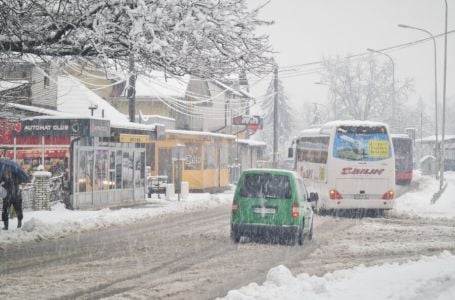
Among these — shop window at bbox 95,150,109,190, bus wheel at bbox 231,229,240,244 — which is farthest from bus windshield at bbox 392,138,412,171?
bus wheel at bbox 231,229,240,244

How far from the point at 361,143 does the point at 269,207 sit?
994cm

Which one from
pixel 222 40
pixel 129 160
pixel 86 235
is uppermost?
pixel 222 40

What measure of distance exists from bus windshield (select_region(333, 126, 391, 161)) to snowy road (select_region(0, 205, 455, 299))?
3655mm

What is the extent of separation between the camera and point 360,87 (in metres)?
89.8

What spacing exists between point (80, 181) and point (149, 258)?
544 inches

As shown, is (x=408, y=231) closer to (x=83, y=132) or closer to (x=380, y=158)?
(x=380, y=158)

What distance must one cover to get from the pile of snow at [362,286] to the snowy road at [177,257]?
0.77 metres

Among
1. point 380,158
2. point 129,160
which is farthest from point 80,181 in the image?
point 380,158

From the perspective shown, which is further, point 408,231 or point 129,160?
point 129,160

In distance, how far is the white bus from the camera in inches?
939

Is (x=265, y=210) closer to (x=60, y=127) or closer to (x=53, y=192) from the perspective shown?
(x=60, y=127)

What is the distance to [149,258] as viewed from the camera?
1315 cm

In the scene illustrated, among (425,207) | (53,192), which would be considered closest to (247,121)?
(425,207)

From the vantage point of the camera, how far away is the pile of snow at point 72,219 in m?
17.0
